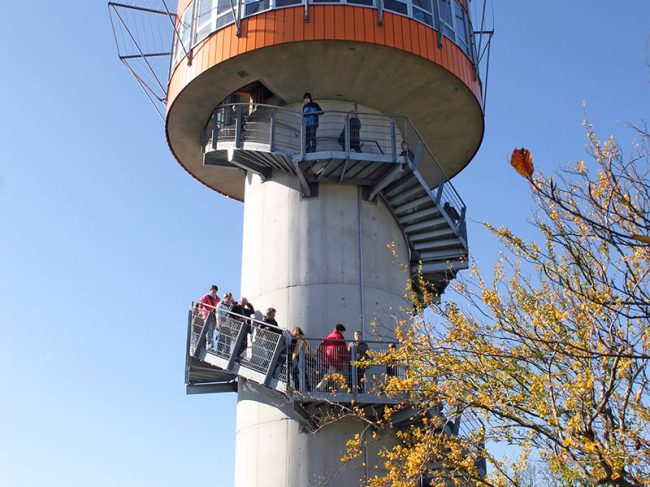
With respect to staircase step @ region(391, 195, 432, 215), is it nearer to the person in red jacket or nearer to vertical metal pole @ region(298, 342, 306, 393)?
the person in red jacket

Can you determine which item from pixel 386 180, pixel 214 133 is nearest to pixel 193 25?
pixel 214 133

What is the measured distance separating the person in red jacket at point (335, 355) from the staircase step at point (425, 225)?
4.97m

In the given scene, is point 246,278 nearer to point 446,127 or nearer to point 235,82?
point 235,82

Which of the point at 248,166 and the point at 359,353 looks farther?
the point at 248,166

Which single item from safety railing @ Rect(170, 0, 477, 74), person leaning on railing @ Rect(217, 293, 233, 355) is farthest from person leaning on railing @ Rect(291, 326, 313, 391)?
safety railing @ Rect(170, 0, 477, 74)

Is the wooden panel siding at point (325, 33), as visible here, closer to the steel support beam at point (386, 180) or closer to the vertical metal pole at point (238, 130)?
the vertical metal pole at point (238, 130)

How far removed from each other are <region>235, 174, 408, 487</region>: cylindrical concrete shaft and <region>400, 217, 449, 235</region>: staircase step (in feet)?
0.80

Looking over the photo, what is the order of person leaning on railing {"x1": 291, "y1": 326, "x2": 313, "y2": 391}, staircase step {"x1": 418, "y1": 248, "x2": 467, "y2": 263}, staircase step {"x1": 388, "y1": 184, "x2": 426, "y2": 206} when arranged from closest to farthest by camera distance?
person leaning on railing {"x1": 291, "y1": 326, "x2": 313, "y2": 391} < staircase step {"x1": 388, "y1": 184, "x2": 426, "y2": 206} < staircase step {"x1": 418, "y1": 248, "x2": 467, "y2": 263}

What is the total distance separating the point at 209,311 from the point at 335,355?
3.17 meters

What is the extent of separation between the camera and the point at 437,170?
78.0 ft

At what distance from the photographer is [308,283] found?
19.4 metres

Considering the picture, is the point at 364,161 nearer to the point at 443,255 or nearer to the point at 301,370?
the point at 443,255

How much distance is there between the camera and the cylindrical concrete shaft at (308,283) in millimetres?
17750

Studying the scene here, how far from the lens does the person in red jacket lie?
1722cm
